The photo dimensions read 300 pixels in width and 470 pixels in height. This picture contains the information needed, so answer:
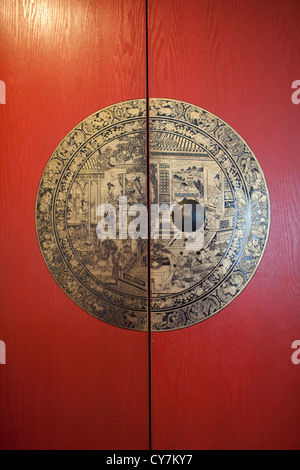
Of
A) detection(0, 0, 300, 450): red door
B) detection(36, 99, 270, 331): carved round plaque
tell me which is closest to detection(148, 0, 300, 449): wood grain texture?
detection(0, 0, 300, 450): red door

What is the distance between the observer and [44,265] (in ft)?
5.29

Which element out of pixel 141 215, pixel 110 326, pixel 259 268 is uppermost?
pixel 141 215

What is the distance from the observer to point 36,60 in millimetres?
1611

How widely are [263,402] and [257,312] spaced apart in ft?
1.50

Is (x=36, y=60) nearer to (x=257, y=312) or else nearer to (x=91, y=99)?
(x=91, y=99)

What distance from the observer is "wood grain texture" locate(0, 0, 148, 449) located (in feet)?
5.28

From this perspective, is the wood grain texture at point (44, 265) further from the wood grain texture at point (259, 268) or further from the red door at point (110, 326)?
the wood grain texture at point (259, 268)

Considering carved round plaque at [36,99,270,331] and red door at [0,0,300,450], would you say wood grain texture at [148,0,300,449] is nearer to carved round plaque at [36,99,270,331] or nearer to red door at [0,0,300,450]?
red door at [0,0,300,450]

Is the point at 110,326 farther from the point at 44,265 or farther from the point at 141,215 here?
the point at 141,215

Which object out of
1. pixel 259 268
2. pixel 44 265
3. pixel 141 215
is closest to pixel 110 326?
pixel 44 265

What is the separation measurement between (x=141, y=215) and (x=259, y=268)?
2.16ft

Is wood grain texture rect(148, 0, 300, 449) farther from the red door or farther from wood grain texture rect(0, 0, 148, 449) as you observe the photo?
wood grain texture rect(0, 0, 148, 449)

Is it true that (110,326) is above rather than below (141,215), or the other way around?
below

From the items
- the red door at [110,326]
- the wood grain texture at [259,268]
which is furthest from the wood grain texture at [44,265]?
the wood grain texture at [259,268]
